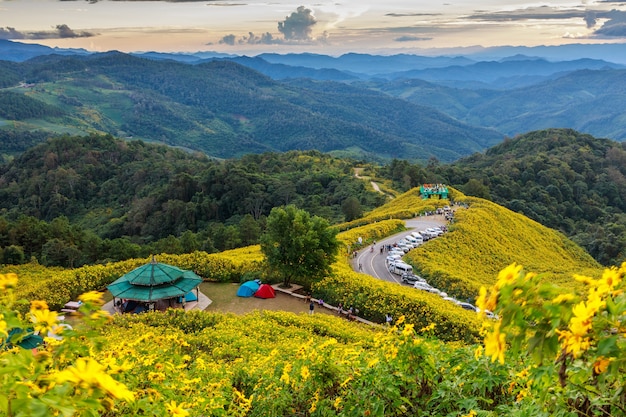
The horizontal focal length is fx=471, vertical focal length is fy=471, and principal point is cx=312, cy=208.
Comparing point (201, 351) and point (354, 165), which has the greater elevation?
point (201, 351)

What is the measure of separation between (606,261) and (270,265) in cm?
4261

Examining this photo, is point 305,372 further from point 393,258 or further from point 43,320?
point 393,258

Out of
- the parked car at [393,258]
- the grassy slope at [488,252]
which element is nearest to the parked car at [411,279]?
the grassy slope at [488,252]

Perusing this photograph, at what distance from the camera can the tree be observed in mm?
20469

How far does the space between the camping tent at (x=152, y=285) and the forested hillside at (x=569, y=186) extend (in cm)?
4469

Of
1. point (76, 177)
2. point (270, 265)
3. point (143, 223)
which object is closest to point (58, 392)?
point (270, 265)

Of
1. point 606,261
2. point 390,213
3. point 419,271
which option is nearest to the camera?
point 419,271

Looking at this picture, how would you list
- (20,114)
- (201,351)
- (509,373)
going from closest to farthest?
(509,373) < (201,351) < (20,114)

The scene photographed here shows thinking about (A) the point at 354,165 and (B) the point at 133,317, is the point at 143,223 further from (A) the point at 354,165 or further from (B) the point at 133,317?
(B) the point at 133,317

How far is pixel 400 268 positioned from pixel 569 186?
53894 millimetres

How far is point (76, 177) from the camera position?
79.9m

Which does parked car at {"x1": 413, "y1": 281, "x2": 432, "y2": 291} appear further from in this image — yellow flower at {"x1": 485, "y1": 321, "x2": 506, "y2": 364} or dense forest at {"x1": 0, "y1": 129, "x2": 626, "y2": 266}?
yellow flower at {"x1": 485, "y1": 321, "x2": 506, "y2": 364}

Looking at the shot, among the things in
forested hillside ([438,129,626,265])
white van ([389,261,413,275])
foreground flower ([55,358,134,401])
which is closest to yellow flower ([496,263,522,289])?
foreground flower ([55,358,134,401])

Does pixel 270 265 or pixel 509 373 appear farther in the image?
pixel 270 265
